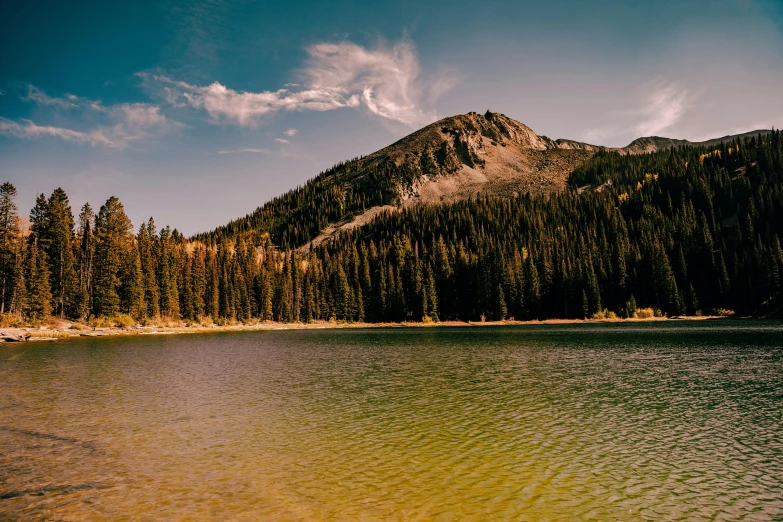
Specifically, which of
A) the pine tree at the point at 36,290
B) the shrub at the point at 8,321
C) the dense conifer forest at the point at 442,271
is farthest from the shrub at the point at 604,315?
the shrub at the point at 8,321

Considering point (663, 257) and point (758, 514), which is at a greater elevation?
point (663, 257)

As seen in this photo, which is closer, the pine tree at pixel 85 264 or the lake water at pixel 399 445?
the lake water at pixel 399 445

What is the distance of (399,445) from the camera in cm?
1638

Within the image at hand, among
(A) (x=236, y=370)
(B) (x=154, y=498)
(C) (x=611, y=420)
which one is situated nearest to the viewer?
(B) (x=154, y=498)

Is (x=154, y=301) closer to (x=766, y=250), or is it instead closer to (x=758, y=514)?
(x=758, y=514)

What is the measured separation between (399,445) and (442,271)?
12754 cm

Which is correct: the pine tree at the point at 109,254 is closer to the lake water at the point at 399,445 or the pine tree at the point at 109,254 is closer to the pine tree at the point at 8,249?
the pine tree at the point at 8,249

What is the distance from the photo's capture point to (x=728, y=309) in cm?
12038

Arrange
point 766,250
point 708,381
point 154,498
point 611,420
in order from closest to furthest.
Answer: point 154,498
point 611,420
point 708,381
point 766,250

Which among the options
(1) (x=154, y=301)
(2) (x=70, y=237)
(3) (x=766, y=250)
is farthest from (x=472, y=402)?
(3) (x=766, y=250)

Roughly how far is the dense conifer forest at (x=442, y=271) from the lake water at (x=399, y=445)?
7012 centimetres

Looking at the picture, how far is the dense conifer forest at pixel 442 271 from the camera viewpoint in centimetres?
9206

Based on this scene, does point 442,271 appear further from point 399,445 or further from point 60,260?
point 399,445

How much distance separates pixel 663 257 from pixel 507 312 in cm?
4563
